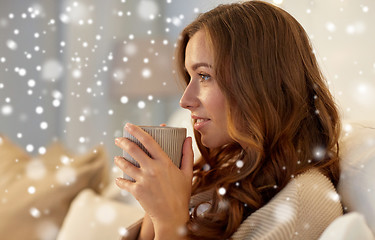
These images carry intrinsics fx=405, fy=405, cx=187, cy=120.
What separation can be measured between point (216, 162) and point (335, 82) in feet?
1.35

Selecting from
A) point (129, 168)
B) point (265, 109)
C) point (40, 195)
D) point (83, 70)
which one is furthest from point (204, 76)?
point (83, 70)

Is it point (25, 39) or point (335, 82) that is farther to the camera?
point (25, 39)

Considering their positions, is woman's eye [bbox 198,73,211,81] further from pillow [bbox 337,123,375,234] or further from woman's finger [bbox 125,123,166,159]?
pillow [bbox 337,123,375,234]

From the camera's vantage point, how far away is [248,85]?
0.82 metres

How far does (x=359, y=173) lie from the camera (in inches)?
29.9

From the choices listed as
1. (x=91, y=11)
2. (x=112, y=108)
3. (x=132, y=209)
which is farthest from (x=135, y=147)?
(x=91, y=11)

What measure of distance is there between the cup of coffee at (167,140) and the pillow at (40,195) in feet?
2.40

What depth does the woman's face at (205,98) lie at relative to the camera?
87cm

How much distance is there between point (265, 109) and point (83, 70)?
150 centimetres

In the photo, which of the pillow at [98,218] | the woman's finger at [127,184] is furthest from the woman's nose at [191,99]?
the pillow at [98,218]

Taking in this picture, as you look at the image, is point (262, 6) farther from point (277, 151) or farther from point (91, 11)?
point (91, 11)

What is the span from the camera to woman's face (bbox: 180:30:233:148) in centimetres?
87

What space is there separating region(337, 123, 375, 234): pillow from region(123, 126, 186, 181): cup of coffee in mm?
329

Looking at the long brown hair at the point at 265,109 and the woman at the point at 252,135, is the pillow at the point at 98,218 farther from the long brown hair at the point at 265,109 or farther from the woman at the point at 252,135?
the long brown hair at the point at 265,109
